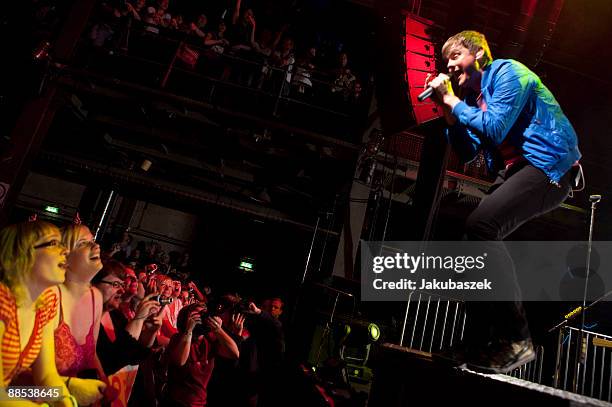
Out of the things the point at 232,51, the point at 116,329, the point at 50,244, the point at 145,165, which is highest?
the point at 232,51

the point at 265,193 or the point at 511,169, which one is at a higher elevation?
the point at 265,193

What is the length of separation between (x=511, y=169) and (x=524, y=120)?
306 mm

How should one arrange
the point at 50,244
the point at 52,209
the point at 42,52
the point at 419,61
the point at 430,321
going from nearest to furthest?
the point at 50,244 < the point at 419,61 < the point at 42,52 < the point at 430,321 < the point at 52,209

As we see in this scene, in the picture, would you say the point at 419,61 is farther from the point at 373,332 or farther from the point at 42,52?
the point at 42,52

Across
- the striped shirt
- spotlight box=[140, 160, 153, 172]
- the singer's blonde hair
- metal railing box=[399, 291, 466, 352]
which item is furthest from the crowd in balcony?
the striped shirt

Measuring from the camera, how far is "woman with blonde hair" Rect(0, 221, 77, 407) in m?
1.83

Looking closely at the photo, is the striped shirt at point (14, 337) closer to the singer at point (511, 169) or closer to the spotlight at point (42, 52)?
the singer at point (511, 169)

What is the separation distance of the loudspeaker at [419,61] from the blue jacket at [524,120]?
8.00 ft

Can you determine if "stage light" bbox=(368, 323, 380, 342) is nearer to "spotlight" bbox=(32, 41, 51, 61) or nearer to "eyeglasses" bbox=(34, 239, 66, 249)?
"eyeglasses" bbox=(34, 239, 66, 249)

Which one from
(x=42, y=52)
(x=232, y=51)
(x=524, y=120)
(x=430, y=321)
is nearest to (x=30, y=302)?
(x=524, y=120)

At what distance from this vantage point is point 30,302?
76.9 inches

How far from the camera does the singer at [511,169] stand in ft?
6.84

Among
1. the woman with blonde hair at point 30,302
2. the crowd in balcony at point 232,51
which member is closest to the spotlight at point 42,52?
the crowd in balcony at point 232,51

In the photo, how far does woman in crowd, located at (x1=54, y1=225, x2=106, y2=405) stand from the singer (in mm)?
2269
